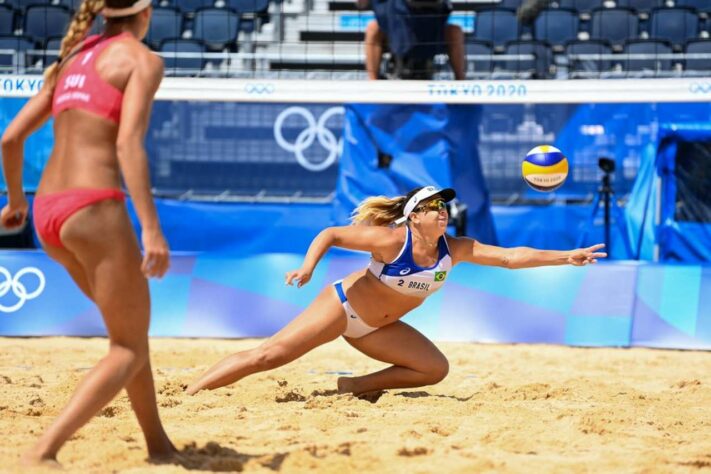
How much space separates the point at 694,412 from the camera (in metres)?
5.79

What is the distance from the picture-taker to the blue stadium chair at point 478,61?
36.0 feet

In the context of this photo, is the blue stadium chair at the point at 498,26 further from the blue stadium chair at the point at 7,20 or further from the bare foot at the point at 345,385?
the bare foot at the point at 345,385

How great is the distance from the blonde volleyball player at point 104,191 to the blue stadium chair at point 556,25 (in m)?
9.22

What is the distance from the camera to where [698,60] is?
11195 mm

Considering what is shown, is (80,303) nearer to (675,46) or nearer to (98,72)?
(98,72)

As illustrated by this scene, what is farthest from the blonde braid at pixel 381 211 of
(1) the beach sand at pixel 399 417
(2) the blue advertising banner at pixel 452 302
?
(2) the blue advertising banner at pixel 452 302

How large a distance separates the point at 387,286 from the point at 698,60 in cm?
676

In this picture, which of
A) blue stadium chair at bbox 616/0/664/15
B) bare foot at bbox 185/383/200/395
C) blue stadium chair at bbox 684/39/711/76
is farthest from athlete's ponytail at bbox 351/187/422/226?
blue stadium chair at bbox 616/0/664/15

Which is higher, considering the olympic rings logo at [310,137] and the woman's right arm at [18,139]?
the woman's right arm at [18,139]

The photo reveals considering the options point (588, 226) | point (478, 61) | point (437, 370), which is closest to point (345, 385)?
point (437, 370)

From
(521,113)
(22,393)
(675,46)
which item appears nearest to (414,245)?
(22,393)

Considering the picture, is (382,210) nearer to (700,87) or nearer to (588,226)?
(700,87)

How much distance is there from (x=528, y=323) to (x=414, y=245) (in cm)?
352

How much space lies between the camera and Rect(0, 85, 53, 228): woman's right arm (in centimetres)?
384
